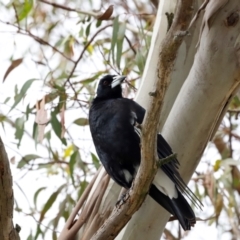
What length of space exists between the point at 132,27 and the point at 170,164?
1.60 meters

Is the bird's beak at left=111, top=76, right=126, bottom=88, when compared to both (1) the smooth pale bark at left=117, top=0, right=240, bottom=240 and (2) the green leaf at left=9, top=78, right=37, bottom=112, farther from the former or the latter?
(1) the smooth pale bark at left=117, top=0, right=240, bottom=240

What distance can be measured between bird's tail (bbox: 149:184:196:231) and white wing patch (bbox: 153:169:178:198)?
0.05 feet

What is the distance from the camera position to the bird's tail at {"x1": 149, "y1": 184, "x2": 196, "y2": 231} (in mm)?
1779

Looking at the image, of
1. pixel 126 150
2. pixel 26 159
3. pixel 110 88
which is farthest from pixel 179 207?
pixel 26 159

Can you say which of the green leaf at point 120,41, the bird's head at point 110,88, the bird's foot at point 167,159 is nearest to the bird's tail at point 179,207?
the bird's foot at point 167,159

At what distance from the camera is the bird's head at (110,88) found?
7.75 ft

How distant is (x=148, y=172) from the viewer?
1.43m

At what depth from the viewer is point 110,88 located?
239 centimetres

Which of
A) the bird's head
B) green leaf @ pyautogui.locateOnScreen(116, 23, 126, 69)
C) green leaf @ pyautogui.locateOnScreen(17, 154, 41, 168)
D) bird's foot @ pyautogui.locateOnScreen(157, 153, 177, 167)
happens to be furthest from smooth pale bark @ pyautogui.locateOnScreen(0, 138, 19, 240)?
Result: green leaf @ pyautogui.locateOnScreen(17, 154, 41, 168)

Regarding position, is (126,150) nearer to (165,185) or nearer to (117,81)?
(165,185)

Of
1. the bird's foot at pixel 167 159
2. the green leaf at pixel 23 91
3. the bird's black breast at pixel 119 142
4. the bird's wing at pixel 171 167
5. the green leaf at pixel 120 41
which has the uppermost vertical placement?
the green leaf at pixel 120 41

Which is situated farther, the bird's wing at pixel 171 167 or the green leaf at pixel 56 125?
the green leaf at pixel 56 125

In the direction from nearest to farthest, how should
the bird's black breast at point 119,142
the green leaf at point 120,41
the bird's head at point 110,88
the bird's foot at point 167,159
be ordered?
the bird's foot at point 167,159
the bird's black breast at point 119,142
the bird's head at point 110,88
the green leaf at point 120,41

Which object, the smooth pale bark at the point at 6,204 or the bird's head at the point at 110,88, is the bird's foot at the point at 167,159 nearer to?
the smooth pale bark at the point at 6,204
